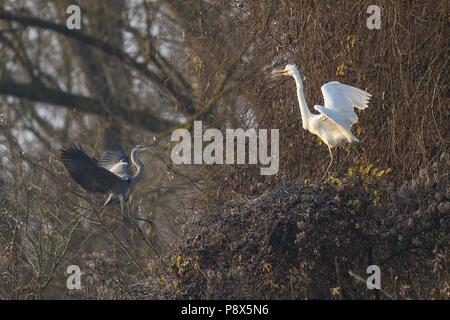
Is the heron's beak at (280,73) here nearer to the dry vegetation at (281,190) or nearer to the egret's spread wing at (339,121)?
the dry vegetation at (281,190)

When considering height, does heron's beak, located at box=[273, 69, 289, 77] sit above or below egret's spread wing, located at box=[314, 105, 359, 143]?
above

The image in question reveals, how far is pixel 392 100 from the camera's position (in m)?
9.12

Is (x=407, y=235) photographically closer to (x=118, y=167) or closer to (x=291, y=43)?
(x=291, y=43)

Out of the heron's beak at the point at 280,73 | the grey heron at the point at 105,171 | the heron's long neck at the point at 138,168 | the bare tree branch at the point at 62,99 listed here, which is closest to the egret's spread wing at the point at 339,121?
the heron's beak at the point at 280,73

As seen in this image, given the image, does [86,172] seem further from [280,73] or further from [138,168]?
[280,73]

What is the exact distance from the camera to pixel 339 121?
29.2 feet

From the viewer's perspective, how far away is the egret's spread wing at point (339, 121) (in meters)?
8.83

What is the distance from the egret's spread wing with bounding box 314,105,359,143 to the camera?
8.83 m

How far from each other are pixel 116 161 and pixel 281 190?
3097mm

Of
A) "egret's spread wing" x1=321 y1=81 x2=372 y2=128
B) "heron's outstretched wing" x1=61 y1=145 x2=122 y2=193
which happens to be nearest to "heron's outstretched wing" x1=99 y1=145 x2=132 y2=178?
"heron's outstretched wing" x1=61 y1=145 x2=122 y2=193

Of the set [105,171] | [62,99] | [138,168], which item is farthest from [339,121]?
[62,99]

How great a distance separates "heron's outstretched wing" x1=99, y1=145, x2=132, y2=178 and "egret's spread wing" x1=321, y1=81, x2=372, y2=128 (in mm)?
2711

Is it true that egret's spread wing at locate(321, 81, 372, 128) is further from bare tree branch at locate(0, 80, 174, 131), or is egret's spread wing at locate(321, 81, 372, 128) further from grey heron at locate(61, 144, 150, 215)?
bare tree branch at locate(0, 80, 174, 131)

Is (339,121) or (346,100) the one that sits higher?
(346,100)
